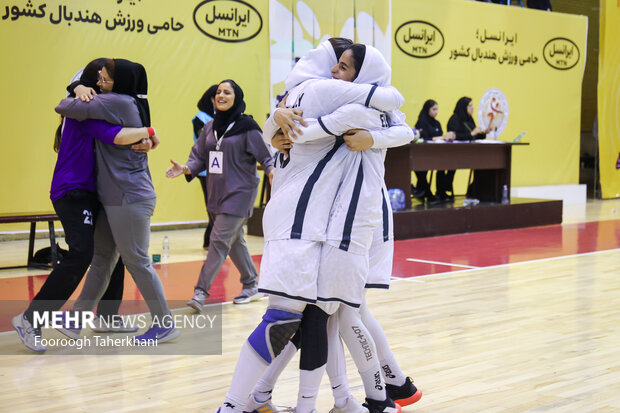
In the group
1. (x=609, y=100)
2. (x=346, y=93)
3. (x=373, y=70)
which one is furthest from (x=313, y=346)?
(x=609, y=100)

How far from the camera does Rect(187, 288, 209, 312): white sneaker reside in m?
4.90

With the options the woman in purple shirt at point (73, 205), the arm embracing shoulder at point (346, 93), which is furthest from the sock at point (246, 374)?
the woman in purple shirt at point (73, 205)

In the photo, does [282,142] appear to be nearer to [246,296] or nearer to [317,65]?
[317,65]

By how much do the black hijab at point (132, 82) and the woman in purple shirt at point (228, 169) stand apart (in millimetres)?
964

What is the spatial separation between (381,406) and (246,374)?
59 centimetres

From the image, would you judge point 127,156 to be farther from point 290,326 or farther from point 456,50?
point 456,50

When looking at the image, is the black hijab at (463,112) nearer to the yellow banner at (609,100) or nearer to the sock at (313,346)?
the yellow banner at (609,100)

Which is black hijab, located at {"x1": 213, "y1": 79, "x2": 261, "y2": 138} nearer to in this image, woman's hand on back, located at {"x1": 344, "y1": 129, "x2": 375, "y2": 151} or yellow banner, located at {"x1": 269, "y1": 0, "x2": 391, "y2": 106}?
woman's hand on back, located at {"x1": 344, "y1": 129, "x2": 375, "y2": 151}

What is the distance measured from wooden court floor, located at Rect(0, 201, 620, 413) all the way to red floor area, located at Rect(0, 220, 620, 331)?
0.04m

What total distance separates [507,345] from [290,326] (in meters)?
1.86

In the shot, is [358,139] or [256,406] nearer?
[358,139]

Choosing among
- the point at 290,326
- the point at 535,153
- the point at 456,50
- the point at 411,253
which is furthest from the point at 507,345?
the point at 535,153

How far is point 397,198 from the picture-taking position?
9.06 metres

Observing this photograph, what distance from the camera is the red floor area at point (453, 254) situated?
18.9ft
